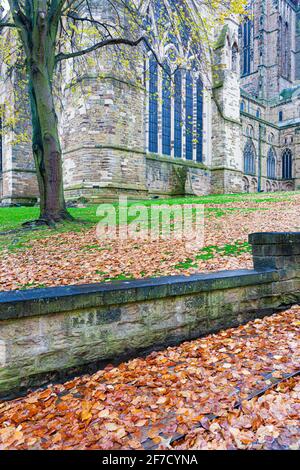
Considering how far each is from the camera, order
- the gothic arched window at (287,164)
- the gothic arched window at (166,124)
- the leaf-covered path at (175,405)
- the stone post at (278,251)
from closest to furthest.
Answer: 1. the leaf-covered path at (175,405)
2. the stone post at (278,251)
3. the gothic arched window at (166,124)
4. the gothic arched window at (287,164)

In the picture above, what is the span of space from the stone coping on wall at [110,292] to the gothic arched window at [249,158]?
35462mm

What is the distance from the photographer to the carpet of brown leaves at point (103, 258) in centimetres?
483

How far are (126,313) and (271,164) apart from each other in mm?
43709

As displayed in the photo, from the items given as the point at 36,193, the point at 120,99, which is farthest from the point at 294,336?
the point at 36,193

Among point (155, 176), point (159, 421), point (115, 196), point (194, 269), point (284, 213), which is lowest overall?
point (159, 421)

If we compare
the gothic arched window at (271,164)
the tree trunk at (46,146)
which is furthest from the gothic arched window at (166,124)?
the gothic arched window at (271,164)

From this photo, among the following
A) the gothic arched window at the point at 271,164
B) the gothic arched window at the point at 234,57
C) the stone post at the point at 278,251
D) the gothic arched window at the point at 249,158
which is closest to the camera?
the stone post at the point at 278,251

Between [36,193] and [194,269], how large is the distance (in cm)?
1751

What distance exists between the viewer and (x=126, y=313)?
307cm

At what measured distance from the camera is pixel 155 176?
19.8 m

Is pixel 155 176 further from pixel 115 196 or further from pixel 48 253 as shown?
pixel 48 253

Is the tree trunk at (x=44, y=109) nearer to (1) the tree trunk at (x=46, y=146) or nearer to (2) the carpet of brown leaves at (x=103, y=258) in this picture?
(1) the tree trunk at (x=46, y=146)

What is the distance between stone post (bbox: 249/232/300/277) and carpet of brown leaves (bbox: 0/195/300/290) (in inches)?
34.9

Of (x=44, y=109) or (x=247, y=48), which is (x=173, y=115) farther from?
(x=247, y=48)
